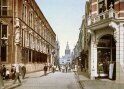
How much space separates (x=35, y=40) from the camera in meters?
58.4

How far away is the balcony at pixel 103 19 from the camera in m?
26.8

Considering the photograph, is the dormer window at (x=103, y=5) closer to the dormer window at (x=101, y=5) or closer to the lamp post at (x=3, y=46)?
the dormer window at (x=101, y=5)

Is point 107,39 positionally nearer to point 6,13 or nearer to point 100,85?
point 100,85

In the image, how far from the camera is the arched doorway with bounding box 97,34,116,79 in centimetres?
2967

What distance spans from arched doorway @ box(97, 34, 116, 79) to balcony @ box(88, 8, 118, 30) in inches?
65.7

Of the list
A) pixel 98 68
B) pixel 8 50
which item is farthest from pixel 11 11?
pixel 98 68

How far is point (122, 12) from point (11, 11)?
1636cm

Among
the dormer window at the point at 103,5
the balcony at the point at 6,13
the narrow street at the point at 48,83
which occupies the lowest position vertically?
the narrow street at the point at 48,83

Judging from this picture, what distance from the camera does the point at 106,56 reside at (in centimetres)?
3139

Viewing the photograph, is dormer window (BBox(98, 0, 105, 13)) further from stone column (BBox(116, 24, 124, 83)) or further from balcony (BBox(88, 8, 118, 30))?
stone column (BBox(116, 24, 124, 83))

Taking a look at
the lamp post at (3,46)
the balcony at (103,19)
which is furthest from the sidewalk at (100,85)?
the lamp post at (3,46)

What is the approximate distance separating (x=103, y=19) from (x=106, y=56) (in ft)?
15.4

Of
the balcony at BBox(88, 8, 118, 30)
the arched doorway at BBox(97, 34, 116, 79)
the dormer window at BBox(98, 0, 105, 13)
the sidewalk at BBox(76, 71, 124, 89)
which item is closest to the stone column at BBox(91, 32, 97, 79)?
the arched doorway at BBox(97, 34, 116, 79)

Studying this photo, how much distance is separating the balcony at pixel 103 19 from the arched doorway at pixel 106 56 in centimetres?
167
